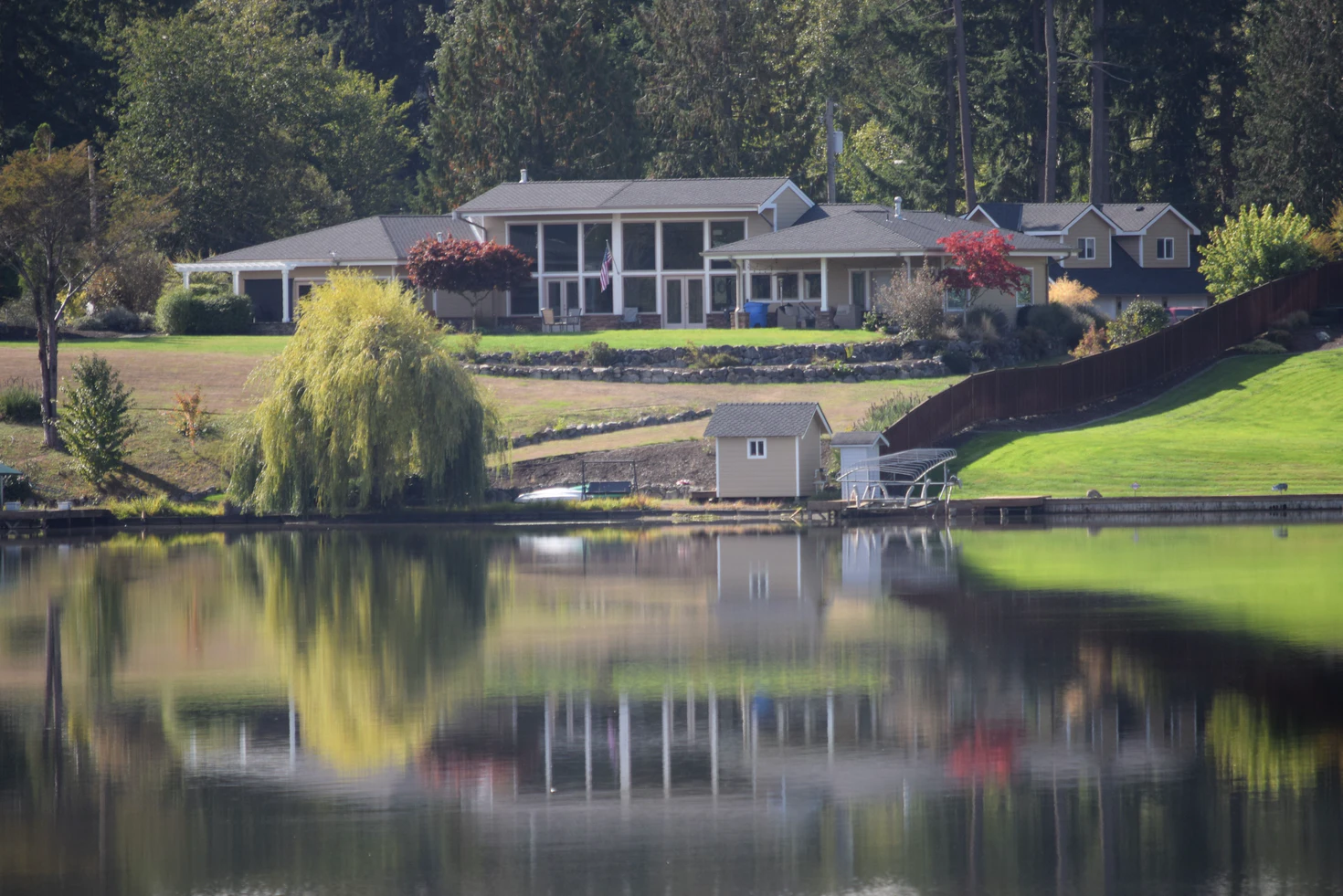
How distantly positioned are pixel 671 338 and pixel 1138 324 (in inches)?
712

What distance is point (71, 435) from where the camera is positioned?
5375cm

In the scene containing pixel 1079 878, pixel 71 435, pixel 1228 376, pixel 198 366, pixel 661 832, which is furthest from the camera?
pixel 198 366

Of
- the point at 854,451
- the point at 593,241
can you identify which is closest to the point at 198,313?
the point at 593,241

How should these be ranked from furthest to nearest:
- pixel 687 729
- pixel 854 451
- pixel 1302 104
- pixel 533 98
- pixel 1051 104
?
1. pixel 533 98
2. pixel 1051 104
3. pixel 1302 104
4. pixel 854 451
5. pixel 687 729

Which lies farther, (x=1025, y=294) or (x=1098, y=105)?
(x=1098, y=105)

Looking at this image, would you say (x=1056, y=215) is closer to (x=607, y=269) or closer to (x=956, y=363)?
(x=956, y=363)

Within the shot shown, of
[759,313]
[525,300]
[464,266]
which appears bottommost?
[759,313]

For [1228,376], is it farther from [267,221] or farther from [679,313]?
[267,221]

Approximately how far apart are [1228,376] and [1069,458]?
1216cm

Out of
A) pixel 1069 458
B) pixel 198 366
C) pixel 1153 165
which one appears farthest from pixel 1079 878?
pixel 1153 165

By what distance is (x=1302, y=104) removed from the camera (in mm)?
69438

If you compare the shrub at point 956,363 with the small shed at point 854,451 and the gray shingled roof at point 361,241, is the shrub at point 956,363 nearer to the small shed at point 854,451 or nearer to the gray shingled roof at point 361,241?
the small shed at point 854,451

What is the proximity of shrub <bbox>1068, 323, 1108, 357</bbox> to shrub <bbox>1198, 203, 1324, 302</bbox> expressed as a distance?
5.90m

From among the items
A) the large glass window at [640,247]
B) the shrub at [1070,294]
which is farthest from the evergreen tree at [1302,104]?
the large glass window at [640,247]
